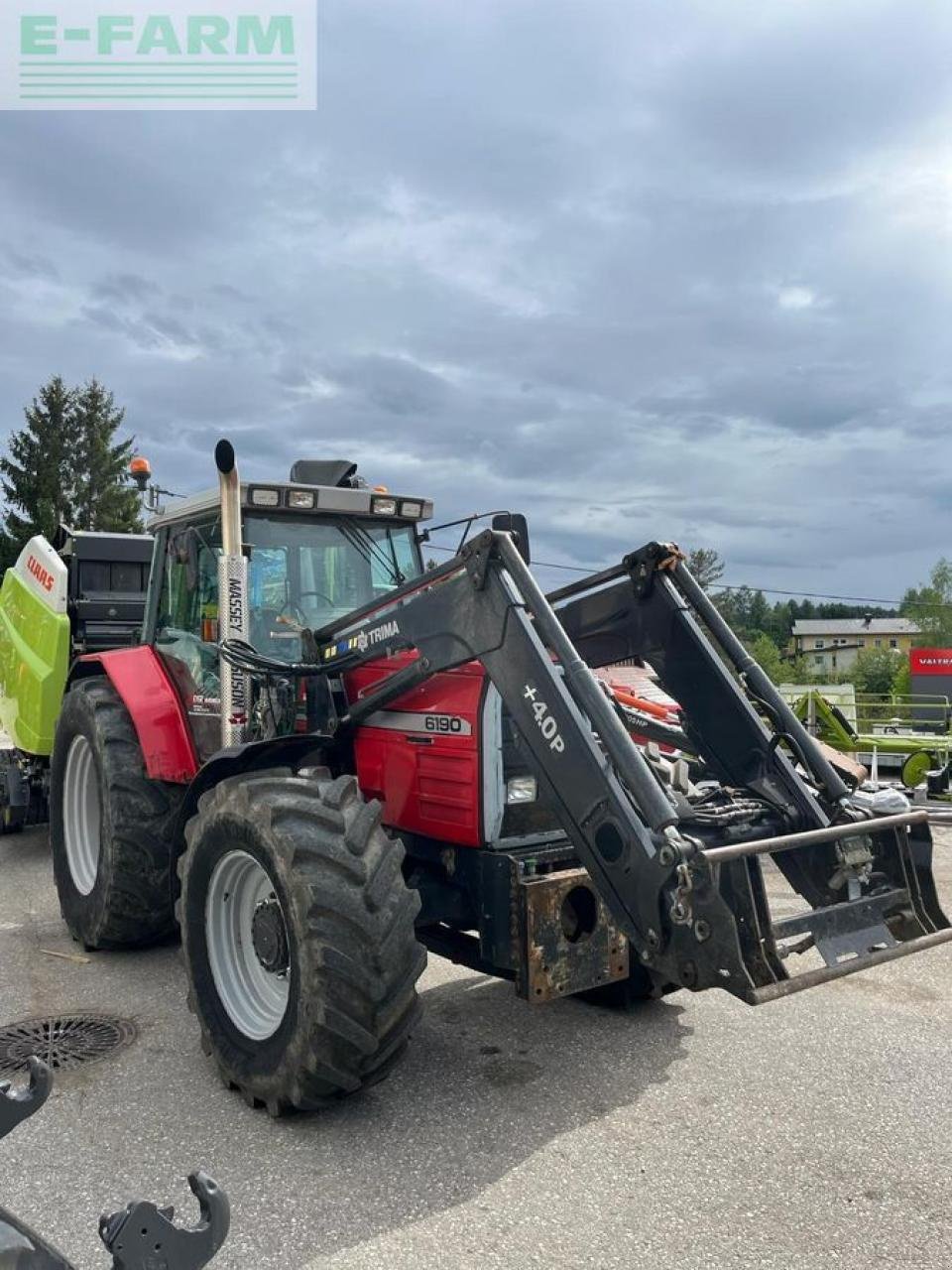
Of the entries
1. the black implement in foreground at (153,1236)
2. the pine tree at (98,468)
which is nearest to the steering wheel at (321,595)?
the black implement in foreground at (153,1236)

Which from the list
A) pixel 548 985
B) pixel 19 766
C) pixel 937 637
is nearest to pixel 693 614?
pixel 548 985

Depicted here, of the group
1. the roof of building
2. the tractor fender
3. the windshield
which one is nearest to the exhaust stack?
the windshield

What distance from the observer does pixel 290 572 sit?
17.1ft

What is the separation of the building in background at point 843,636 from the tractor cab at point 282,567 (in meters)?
123

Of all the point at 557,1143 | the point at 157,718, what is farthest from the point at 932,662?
the point at 557,1143

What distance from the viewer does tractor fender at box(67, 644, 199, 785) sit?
5379 millimetres

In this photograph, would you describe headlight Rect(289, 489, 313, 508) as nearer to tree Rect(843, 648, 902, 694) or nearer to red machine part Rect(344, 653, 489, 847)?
red machine part Rect(344, 653, 489, 847)

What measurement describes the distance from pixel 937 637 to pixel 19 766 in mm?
78231

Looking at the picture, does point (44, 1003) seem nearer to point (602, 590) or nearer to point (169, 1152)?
point (169, 1152)

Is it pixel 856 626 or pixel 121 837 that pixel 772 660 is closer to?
pixel 856 626

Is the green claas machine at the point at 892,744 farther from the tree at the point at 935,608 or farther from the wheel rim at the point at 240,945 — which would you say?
the tree at the point at 935,608

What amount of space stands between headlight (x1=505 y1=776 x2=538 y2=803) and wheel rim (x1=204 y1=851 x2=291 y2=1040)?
1027 millimetres

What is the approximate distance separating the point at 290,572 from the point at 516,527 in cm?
148

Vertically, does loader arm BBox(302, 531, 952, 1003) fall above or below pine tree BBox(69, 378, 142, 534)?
below
